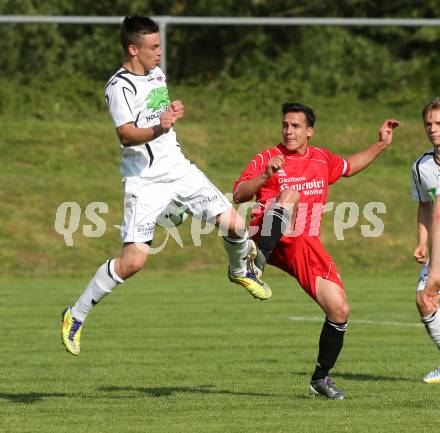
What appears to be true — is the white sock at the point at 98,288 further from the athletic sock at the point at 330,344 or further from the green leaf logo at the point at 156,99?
the athletic sock at the point at 330,344

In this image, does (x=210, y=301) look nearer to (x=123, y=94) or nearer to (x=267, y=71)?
(x=123, y=94)

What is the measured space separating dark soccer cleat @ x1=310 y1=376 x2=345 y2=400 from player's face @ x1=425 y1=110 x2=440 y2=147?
2.24m

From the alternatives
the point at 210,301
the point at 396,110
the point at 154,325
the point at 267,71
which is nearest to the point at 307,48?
the point at 267,71

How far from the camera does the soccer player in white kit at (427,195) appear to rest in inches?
408

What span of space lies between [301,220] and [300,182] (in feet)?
1.03

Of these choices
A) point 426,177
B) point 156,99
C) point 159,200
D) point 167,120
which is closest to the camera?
point 167,120

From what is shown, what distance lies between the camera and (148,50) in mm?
9562

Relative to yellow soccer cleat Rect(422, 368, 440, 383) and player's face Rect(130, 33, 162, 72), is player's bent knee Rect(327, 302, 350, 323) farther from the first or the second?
player's face Rect(130, 33, 162, 72)

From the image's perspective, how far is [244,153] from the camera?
2795cm

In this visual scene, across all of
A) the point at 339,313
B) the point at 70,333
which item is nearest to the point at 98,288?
the point at 70,333

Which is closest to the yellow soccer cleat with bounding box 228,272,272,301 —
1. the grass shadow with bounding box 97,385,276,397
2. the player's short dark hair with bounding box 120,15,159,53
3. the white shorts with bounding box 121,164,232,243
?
the white shorts with bounding box 121,164,232,243

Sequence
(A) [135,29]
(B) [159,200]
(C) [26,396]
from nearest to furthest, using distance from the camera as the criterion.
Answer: (A) [135,29] → (B) [159,200] → (C) [26,396]

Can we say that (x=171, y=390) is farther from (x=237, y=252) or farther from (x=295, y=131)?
(x=295, y=131)

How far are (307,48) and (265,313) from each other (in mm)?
17201
